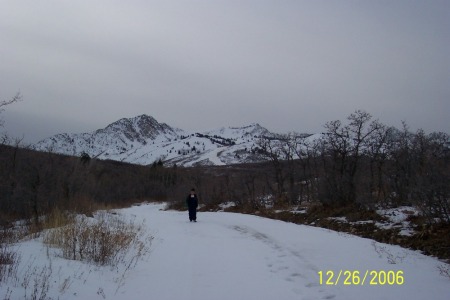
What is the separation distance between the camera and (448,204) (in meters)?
11.1

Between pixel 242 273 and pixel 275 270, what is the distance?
717mm

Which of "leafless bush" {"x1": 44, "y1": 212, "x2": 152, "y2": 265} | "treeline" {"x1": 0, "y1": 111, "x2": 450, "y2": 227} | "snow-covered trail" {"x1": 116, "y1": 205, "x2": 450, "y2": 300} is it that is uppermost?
"treeline" {"x1": 0, "y1": 111, "x2": 450, "y2": 227}

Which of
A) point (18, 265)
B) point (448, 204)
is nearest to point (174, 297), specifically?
point (18, 265)

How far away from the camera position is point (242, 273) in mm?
7707

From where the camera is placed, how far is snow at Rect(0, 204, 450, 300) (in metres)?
6.02

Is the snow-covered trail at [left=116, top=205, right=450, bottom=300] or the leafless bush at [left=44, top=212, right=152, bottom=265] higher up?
the leafless bush at [left=44, top=212, right=152, bottom=265]

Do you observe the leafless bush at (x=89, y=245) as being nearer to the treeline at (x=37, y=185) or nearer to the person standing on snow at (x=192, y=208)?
the treeline at (x=37, y=185)

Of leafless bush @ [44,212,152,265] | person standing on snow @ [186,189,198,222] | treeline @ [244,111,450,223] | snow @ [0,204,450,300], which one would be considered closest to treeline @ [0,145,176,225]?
person standing on snow @ [186,189,198,222]

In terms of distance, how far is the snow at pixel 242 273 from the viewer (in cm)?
602

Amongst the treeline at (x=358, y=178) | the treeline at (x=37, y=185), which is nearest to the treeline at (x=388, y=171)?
Result: the treeline at (x=358, y=178)

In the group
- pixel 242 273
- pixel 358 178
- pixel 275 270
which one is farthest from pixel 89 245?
pixel 358 178

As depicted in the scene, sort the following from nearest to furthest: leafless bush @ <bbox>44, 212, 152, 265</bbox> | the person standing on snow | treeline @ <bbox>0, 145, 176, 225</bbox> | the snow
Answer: the snow, leafless bush @ <bbox>44, 212, 152, 265</bbox>, the person standing on snow, treeline @ <bbox>0, 145, 176, 225</bbox>

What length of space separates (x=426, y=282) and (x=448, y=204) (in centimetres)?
563

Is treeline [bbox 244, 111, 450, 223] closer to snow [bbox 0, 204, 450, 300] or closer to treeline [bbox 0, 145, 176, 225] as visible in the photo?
snow [bbox 0, 204, 450, 300]
